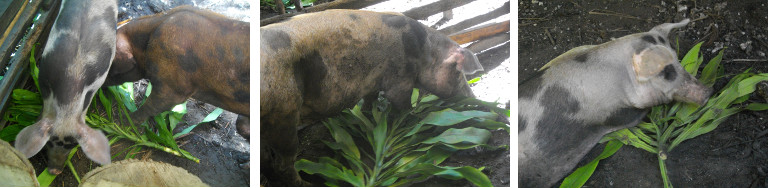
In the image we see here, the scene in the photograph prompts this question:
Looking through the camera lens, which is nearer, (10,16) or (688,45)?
(10,16)

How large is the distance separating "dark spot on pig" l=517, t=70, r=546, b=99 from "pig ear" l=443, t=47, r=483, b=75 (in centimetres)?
21

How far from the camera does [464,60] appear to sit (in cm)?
212

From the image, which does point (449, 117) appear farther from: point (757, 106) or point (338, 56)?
point (757, 106)

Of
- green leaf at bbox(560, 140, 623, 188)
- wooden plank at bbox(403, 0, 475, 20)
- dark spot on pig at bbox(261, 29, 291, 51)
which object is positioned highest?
dark spot on pig at bbox(261, 29, 291, 51)

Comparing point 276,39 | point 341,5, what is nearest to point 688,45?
point 341,5

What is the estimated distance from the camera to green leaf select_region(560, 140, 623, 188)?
2.24 metres

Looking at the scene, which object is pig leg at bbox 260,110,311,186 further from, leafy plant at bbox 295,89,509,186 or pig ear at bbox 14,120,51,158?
pig ear at bbox 14,120,51,158

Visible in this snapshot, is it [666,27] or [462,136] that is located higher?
[666,27]

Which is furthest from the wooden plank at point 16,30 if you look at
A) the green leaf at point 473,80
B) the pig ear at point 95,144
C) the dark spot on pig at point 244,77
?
the green leaf at point 473,80

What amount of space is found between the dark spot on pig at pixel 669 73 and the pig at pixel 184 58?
140cm

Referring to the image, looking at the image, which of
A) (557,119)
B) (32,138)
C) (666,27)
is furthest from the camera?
(666,27)

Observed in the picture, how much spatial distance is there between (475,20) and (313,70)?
569mm

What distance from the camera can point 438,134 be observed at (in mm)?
2084

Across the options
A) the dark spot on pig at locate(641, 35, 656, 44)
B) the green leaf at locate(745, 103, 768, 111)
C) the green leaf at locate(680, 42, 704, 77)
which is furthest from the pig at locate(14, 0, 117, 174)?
the green leaf at locate(745, 103, 768, 111)
